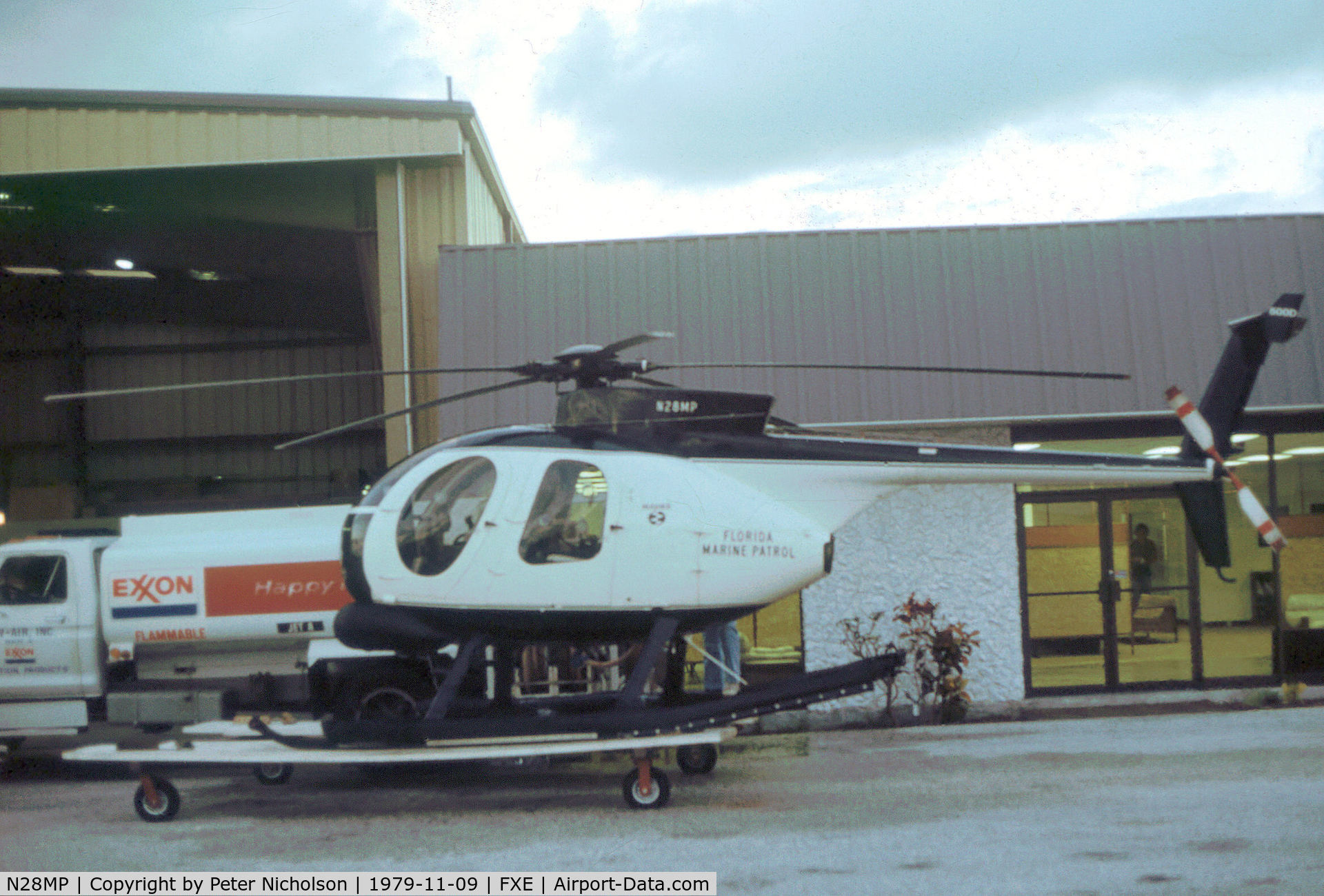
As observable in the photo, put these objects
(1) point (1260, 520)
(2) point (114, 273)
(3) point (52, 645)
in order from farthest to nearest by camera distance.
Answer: (2) point (114, 273) < (3) point (52, 645) < (1) point (1260, 520)

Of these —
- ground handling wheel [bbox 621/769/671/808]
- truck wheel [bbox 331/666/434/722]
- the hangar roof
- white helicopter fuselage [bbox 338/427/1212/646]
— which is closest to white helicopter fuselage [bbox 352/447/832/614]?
white helicopter fuselage [bbox 338/427/1212/646]

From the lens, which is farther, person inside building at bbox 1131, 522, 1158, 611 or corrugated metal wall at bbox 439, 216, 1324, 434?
person inside building at bbox 1131, 522, 1158, 611

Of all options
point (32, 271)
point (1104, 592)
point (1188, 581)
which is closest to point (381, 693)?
point (1104, 592)

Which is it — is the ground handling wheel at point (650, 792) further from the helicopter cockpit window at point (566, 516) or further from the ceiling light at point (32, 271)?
the ceiling light at point (32, 271)

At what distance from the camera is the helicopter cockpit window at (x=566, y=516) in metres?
6.53

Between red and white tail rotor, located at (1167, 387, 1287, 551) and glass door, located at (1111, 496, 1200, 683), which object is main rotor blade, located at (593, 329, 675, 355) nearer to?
red and white tail rotor, located at (1167, 387, 1287, 551)

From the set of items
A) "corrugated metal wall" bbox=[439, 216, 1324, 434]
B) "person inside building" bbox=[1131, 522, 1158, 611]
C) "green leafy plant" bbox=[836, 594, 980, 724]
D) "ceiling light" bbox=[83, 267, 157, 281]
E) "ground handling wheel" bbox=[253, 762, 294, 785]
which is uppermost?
"ceiling light" bbox=[83, 267, 157, 281]

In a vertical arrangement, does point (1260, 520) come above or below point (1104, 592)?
above

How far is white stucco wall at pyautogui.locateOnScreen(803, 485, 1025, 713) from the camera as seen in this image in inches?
395

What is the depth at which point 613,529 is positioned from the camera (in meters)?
6.57

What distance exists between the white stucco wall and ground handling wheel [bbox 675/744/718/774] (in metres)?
2.79

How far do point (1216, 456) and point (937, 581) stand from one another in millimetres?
3414

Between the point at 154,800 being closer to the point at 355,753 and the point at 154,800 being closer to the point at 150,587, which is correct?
the point at 355,753

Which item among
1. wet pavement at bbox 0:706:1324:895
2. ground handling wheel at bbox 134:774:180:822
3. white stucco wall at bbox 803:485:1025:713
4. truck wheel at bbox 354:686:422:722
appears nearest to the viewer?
wet pavement at bbox 0:706:1324:895
